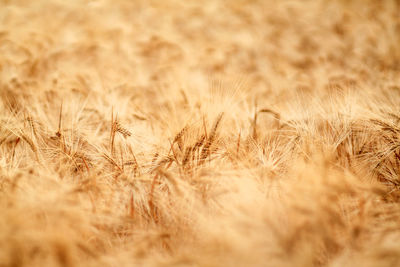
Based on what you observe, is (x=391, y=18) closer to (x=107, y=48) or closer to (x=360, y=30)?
(x=360, y=30)

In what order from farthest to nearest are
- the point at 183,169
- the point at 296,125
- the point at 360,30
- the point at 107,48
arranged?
1. the point at 360,30
2. the point at 107,48
3. the point at 296,125
4. the point at 183,169

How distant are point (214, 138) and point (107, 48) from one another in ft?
3.83

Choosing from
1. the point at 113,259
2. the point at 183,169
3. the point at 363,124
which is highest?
the point at 363,124

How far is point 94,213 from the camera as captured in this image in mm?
444

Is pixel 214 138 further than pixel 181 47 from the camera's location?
No

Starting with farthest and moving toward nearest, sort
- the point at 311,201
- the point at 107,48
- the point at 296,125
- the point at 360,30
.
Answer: the point at 360,30 < the point at 107,48 < the point at 296,125 < the point at 311,201

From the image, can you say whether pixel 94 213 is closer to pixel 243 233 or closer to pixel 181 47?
pixel 243 233

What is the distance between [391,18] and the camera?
158 cm

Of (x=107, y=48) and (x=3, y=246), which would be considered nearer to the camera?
(x=3, y=246)

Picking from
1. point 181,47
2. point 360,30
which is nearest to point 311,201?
point 181,47

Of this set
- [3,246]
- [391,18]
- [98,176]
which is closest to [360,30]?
[391,18]

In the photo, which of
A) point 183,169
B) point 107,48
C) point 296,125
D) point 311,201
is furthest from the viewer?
point 107,48

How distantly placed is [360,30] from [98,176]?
184cm

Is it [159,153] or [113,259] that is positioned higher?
[159,153]
